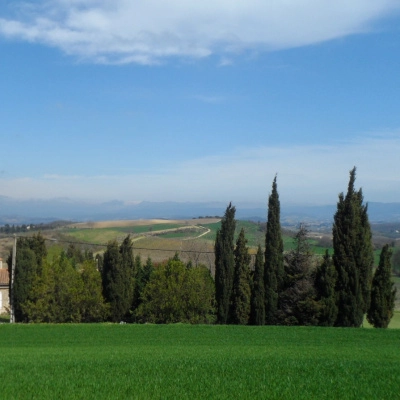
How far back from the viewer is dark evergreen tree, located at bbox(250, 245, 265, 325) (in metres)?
37.4

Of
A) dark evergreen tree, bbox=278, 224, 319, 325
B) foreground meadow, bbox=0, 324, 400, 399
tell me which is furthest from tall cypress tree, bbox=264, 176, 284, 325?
foreground meadow, bbox=0, 324, 400, 399

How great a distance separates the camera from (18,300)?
42.3 m

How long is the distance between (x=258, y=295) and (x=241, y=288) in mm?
1294

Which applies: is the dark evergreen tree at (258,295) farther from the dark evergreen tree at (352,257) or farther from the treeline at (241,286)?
the dark evergreen tree at (352,257)

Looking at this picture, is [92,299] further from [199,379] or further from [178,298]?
[199,379]

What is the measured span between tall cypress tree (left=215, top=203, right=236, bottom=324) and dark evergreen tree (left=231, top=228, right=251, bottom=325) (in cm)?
38

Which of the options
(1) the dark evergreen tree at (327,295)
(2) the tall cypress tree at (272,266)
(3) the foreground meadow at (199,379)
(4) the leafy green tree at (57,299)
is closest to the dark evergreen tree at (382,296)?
(1) the dark evergreen tree at (327,295)

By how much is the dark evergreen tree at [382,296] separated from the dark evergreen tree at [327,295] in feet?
8.90

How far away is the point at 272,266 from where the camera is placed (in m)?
37.9

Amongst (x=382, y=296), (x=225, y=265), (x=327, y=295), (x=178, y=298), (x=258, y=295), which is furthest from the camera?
(x=225, y=265)

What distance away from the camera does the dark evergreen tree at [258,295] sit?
123ft

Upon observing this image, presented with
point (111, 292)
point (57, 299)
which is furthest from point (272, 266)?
point (57, 299)

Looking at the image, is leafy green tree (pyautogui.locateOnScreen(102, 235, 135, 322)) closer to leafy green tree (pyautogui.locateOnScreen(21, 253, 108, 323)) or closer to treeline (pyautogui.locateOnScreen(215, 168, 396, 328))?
leafy green tree (pyautogui.locateOnScreen(21, 253, 108, 323))

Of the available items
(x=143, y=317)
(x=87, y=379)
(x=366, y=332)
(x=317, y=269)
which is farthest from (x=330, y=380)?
(x=143, y=317)
